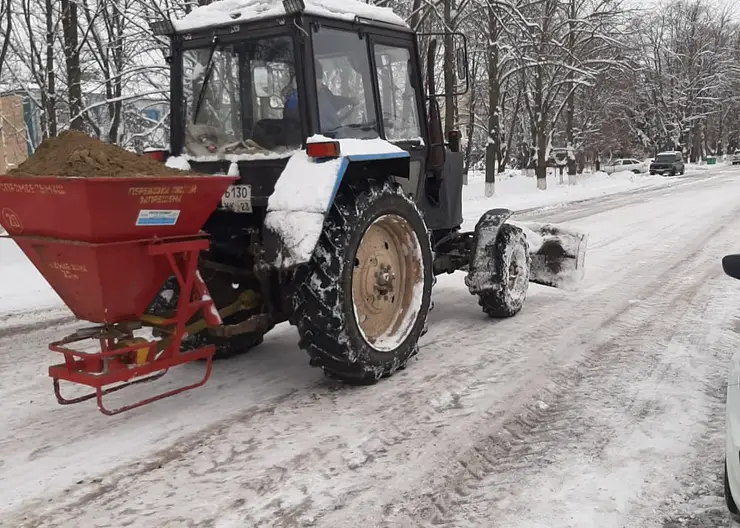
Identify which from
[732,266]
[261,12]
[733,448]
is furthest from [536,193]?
[733,448]

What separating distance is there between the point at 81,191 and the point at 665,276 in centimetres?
666

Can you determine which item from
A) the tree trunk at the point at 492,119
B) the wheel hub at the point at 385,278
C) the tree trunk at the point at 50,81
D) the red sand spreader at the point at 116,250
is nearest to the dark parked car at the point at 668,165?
the tree trunk at the point at 492,119

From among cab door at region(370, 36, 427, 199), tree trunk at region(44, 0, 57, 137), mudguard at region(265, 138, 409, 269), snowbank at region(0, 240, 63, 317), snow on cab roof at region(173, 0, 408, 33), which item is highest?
tree trunk at region(44, 0, 57, 137)

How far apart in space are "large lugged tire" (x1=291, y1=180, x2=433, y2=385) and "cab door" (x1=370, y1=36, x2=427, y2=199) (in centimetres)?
62

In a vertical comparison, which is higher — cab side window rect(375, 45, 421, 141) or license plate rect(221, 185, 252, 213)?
cab side window rect(375, 45, 421, 141)

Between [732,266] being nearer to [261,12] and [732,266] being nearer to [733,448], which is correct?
[733,448]

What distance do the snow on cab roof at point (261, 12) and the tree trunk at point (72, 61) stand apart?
9.00m

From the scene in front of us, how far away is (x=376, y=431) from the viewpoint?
3.74 meters

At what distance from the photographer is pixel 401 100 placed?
5223mm

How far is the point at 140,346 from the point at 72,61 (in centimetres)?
1134

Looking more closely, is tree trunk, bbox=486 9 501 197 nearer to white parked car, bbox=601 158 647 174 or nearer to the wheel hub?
the wheel hub

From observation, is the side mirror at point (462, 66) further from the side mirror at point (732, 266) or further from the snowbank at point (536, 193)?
the snowbank at point (536, 193)

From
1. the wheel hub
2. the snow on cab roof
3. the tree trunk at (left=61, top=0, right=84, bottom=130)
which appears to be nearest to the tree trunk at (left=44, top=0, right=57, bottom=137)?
the tree trunk at (left=61, top=0, right=84, bottom=130)

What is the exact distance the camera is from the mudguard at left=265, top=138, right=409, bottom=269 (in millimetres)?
3859
